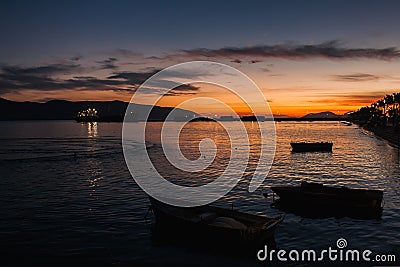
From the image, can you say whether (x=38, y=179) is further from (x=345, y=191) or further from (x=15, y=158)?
(x=345, y=191)

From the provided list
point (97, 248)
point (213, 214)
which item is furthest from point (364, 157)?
point (97, 248)

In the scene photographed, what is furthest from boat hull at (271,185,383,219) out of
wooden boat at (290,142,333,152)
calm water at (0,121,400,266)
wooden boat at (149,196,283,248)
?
wooden boat at (290,142,333,152)

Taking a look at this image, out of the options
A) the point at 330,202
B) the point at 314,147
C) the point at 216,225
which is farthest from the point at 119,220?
the point at 314,147

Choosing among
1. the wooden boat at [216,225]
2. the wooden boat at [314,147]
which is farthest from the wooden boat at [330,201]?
the wooden boat at [314,147]

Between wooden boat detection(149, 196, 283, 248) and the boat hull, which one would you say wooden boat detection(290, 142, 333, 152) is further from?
wooden boat detection(149, 196, 283, 248)

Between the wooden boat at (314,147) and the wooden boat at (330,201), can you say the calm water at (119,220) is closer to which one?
the wooden boat at (330,201)

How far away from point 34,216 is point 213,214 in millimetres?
16704

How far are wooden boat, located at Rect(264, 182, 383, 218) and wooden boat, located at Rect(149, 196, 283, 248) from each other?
373 inches

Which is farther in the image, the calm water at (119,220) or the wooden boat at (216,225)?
the calm water at (119,220)

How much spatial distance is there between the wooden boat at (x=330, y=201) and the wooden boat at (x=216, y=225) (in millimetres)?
9473

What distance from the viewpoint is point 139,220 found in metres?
29.1

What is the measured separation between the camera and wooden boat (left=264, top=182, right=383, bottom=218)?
29.8 meters

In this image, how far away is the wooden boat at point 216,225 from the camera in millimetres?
21578

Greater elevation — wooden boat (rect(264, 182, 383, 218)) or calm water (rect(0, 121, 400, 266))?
wooden boat (rect(264, 182, 383, 218))
